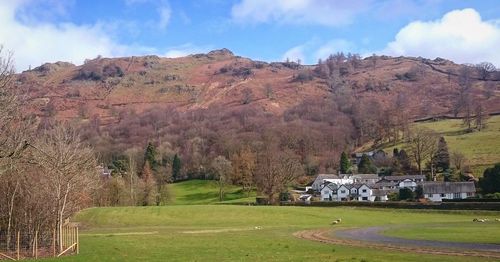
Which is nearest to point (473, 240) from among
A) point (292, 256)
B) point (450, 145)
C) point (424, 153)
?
point (292, 256)

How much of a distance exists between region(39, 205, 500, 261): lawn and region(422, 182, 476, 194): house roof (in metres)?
32.9

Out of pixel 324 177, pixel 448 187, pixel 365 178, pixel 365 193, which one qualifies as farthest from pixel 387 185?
pixel 448 187

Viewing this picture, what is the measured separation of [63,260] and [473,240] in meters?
29.7

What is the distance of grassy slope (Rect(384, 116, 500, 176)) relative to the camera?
137 meters

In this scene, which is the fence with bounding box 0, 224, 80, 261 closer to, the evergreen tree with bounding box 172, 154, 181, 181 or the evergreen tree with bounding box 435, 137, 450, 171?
the evergreen tree with bounding box 435, 137, 450, 171

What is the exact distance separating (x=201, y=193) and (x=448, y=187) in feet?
221

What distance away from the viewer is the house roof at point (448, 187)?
380 feet

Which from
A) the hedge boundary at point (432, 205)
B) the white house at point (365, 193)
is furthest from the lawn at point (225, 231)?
the white house at point (365, 193)

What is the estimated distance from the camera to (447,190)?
119 m

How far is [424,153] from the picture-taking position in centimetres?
15025

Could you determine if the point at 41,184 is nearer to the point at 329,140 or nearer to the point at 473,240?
the point at 473,240

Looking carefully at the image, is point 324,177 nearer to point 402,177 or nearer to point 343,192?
point 343,192

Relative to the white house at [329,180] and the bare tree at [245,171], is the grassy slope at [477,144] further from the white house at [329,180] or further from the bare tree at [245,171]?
the bare tree at [245,171]

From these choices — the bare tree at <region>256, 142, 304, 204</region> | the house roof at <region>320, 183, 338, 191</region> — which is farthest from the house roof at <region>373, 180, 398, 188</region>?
A: the bare tree at <region>256, 142, 304, 204</region>
